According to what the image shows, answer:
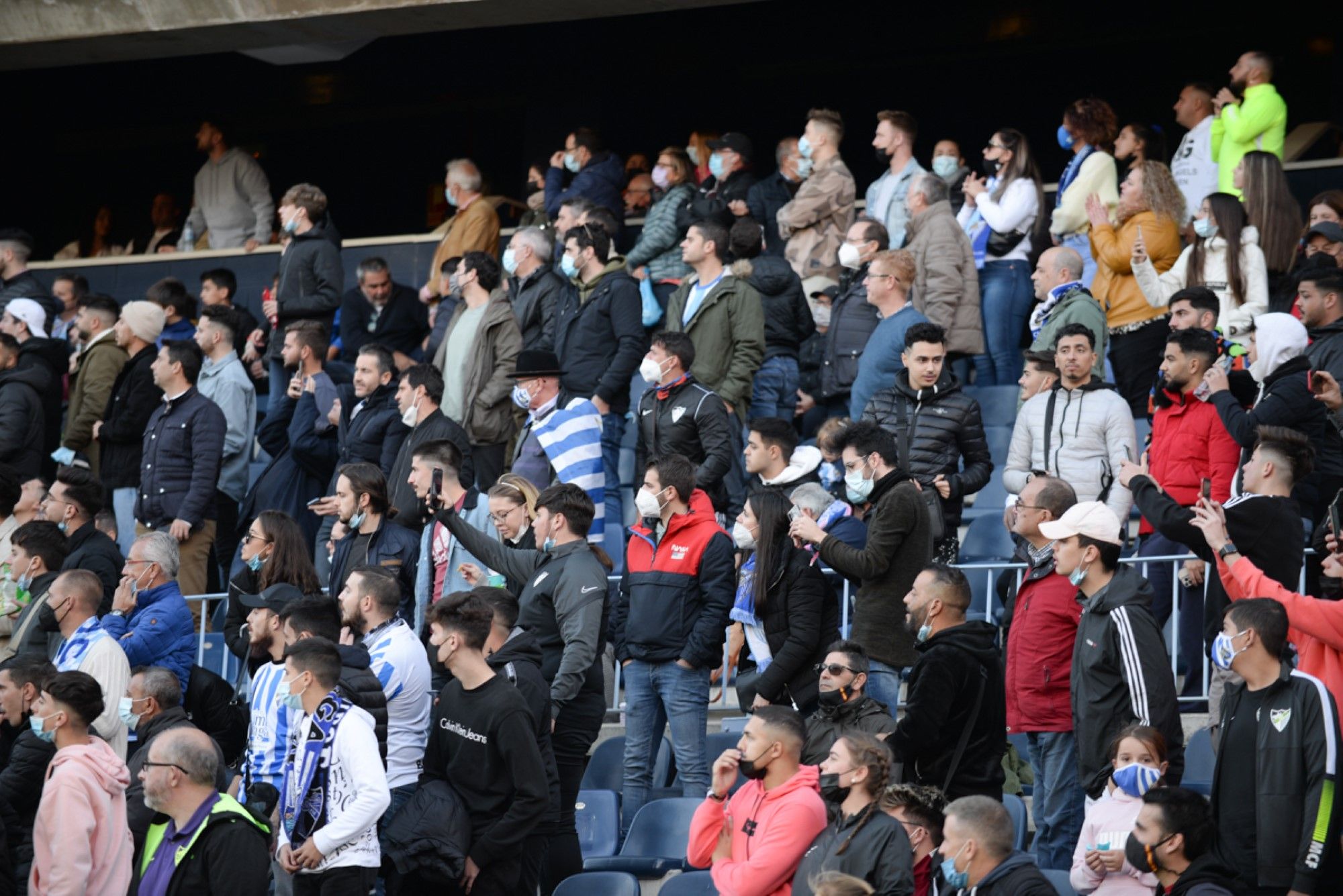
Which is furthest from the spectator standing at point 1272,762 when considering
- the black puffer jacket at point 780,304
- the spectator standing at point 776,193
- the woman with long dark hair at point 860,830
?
the spectator standing at point 776,193

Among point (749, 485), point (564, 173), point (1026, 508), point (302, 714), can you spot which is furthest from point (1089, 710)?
point (564, 173)

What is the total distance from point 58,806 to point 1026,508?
12.4ft

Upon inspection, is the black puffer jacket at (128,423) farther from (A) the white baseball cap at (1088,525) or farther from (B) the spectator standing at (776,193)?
(A) the white baseball cap at (1088,525)

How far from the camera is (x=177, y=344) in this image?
35.0 feet

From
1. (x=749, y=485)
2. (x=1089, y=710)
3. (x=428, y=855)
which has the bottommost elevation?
(x=428, y=855)

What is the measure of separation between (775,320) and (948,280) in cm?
104

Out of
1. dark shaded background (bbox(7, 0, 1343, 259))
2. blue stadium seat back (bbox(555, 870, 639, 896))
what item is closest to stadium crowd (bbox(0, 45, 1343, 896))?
blue stadium seat back (bbox(555, 870, 639, 896))

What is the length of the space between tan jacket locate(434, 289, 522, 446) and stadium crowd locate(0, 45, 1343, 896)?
0.12 feet

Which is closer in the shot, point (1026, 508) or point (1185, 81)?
point (1026, 508)

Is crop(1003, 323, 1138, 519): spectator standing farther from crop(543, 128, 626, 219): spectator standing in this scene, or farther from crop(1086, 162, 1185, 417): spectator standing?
crop(543, 128, 626, 219): spectator standing

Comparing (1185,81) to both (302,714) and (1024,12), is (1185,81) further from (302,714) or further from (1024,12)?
(302,714)

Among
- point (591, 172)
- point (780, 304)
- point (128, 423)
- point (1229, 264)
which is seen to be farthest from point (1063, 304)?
point (128, 423)

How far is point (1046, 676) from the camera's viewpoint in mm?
6977

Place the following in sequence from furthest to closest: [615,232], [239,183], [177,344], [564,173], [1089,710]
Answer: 1. [239,183]
2. [564,173]
3. [615,232]
4. [177,344]
5. [1089,710]
